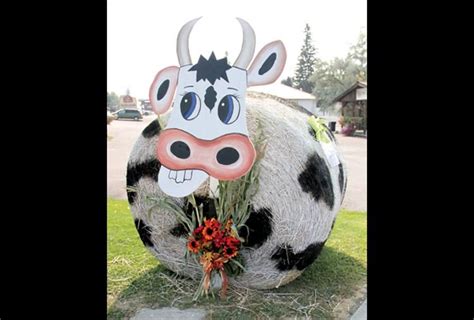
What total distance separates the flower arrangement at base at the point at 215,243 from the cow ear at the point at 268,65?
0.76 metres

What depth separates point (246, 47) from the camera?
2182 mm

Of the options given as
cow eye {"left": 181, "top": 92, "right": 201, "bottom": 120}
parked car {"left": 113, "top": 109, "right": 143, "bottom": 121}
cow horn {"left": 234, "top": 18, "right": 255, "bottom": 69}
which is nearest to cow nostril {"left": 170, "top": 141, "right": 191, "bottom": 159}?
cow eye {"left": 181, "top": 92, "right": 201, "bottom": 120}

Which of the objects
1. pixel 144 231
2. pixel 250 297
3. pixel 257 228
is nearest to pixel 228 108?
pixel 257 228

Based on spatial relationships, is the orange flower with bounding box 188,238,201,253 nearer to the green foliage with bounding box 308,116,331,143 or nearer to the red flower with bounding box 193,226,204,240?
the red flower with bounding box 193,226,204,240

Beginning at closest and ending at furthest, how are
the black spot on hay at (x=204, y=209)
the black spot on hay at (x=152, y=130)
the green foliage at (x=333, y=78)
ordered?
1. the black spot on hay at (x=204, y=209)
2. the black spot on hay at (x=152, y=130)
3. the green foliage at (x=333, y=78)

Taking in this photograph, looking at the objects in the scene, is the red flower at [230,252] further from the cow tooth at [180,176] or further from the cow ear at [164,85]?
the cow ear at [164,85]

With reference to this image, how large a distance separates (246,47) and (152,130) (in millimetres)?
798

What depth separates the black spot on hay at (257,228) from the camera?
237cm

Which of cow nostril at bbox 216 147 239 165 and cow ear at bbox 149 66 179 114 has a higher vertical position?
cow ear at bbox 149 66 179 114

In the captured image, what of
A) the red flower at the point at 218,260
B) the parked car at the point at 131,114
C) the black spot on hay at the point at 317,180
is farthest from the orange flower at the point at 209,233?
the parked car at the point at 131,114

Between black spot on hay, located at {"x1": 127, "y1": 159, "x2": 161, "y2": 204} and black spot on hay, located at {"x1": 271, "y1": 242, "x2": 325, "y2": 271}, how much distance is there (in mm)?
810

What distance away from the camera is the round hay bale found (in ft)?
7.72
